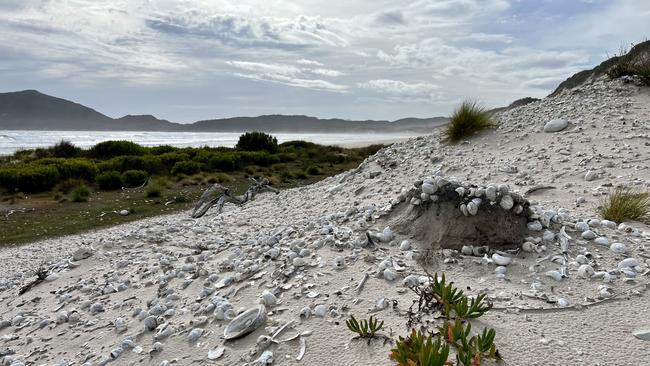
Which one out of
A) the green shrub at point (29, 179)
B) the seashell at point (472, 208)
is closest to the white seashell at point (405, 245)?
the seashell at point (472, 208)

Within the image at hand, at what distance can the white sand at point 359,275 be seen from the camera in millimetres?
2939

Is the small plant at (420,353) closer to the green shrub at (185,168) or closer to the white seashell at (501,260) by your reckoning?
the white seashell at (501,260)

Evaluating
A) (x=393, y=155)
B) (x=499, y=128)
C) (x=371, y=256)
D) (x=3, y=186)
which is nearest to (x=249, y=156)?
(x=3, y=186)

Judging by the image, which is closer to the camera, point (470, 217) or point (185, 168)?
point (470, 217)

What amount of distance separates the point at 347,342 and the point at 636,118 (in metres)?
8.05

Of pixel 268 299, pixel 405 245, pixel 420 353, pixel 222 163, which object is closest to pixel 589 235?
pixel 405 245

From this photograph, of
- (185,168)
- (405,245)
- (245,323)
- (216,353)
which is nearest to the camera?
(216,353)

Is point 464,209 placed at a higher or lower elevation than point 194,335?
higher

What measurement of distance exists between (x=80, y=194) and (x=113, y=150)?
517 inches

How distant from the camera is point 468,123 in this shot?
397 inches

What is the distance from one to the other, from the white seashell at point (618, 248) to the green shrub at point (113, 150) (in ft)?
94.6

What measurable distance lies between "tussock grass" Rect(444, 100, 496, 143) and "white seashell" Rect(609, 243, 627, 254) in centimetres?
627

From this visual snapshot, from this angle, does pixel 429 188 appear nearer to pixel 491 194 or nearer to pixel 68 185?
pixel 491 194

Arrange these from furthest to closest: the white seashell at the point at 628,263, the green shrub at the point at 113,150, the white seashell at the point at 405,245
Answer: the green shrub at the point at 113,150, the white seashell at the point at 405,245, the white seashell at the point at 628,263
